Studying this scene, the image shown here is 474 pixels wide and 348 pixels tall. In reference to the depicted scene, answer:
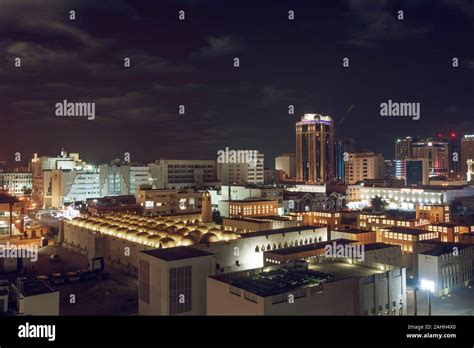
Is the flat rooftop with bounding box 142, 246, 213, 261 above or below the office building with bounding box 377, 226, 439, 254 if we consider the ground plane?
above

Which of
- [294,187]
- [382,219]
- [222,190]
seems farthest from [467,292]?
[294,187]

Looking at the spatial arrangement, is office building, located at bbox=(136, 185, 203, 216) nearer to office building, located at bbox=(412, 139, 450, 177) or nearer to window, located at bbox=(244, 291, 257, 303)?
window, located at bbox=(244, 291, 257, 303)

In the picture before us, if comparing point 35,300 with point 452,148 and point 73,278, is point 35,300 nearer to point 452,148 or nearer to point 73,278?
point 73,278

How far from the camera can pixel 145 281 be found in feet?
49.7

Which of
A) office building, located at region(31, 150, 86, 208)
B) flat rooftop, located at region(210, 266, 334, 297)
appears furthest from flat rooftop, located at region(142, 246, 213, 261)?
office building, located at region(31, 150, 86, 208)

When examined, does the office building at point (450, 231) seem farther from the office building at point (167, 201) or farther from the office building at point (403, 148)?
the office building at point (403, 148)

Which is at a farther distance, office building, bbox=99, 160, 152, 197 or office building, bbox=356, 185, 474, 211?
office building, bbox=99, 160, 152, 197

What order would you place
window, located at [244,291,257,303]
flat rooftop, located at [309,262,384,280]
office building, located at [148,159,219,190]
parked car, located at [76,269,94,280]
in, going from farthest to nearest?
office building, located at [148,159,219,190] < parked car, located at [76,269,94,280] < flat rooftop, located at [309,262,384,280] < window, located at [244,291,257,303]

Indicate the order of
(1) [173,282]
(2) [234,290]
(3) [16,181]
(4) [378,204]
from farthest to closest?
(3) [16,181]
(4) [378,204]
(1) [173,282]
(2) [234,290]

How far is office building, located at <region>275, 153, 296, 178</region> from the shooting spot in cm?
8888

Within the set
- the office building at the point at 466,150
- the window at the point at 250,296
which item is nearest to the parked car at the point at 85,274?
the window at the point at 250,296

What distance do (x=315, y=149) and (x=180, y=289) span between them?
64.9 metres

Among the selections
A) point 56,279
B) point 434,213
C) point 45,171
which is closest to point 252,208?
point 434,213

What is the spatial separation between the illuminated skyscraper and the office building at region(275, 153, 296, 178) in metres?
10.2
